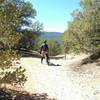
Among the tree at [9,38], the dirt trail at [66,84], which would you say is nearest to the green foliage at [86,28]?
the dirt trail at [66,84]

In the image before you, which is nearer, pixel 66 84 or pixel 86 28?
pixel 66 84

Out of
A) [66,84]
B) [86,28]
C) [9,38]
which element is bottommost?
[66,84]

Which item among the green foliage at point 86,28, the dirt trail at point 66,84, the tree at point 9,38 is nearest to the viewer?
the tree at point 9,38

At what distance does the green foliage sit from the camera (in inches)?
939

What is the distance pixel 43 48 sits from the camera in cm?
2375

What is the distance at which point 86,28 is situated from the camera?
2394 cm

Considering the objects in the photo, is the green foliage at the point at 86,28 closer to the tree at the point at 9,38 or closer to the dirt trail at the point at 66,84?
the dirt trail at the point at 66,84

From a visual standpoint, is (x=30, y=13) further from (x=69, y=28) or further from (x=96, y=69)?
(x=96, y=69)

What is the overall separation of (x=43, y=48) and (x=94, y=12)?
493 centimetres

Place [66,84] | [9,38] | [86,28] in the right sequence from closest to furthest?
[9,38]
[66,84]
[86,28]

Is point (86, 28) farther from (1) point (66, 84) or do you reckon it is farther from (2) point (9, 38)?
(2) point (9, 38)

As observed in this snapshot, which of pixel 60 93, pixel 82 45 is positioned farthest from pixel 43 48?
pixel 60 93

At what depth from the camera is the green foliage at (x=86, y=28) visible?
2384 centimetres

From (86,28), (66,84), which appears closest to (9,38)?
(66,84)
